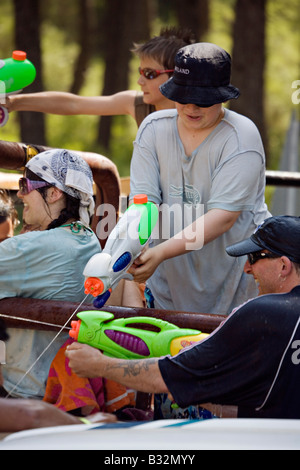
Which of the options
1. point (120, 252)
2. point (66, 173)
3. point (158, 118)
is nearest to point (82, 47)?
point (158, 118)

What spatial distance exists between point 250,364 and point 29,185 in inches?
48.6

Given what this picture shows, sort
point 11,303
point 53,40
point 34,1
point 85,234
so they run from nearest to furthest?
point 11,303, point 85,234, point 34,1, point 53,40

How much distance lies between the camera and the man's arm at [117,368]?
263 centimetres

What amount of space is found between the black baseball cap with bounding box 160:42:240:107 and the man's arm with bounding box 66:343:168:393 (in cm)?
118

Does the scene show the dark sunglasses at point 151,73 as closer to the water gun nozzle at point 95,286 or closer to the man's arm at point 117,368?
the water gun nozzle at point 95,286

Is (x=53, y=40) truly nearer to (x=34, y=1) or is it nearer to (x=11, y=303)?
(x=34, y=1)

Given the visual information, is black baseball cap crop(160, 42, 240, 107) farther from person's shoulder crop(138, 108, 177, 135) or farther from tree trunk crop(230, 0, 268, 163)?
tree trunk crop(230, 0, 268, 163)

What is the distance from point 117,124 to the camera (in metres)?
24.0

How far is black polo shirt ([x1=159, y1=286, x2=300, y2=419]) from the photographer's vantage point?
249cm

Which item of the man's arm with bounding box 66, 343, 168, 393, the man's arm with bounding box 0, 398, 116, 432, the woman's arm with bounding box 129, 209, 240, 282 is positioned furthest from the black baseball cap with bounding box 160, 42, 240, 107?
the man's arm with bounding box 0, 398, 116, 432

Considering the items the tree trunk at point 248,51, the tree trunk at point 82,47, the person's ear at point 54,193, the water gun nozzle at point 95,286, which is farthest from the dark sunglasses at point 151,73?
the tree trunk at point 82,47

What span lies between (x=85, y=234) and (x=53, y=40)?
25.4 meters

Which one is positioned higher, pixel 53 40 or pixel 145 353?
pixel 53 40

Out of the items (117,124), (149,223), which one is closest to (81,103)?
(149,223)
